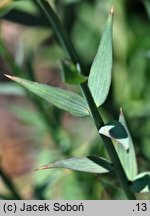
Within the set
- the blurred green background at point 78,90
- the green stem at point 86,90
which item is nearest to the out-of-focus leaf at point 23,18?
the blurred green background at point 78,90

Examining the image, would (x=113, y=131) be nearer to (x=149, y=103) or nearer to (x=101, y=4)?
(x=149, y=103)

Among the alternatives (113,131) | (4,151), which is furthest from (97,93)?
(4,151)

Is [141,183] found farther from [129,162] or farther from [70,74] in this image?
[70,74]

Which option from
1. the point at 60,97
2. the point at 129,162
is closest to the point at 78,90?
the point at 129,162

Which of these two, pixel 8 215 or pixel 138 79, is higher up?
pixel 8 215

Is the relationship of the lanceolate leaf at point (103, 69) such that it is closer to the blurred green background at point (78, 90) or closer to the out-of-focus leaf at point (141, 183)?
the out-of-focus leaf at point (141, 183)

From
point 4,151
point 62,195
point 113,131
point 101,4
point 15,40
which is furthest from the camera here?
point 15,40

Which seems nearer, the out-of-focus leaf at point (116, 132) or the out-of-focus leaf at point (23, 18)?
the out-of-focus leaf at point (116, 132)

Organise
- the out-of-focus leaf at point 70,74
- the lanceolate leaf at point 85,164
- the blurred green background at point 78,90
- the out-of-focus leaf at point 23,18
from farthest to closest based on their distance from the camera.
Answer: the blurred green background at point 78,90 < the out-of-focus leaf at point 23,18 < the lanceolate leaf at point 85,164 < the out-of-focus leaf at point 70,74
